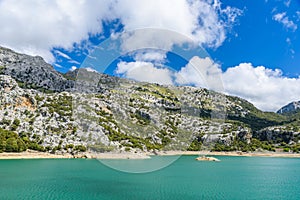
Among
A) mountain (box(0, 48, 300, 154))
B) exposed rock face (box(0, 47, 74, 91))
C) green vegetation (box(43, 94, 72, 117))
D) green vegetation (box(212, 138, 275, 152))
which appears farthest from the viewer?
green vegetation (box(212, 138, 275, 152))

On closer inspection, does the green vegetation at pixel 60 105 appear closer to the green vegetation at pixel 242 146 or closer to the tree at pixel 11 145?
the tree at pixel 11 145

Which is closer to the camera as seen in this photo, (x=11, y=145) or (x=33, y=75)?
(x=11, y=145)

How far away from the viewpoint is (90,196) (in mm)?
30078

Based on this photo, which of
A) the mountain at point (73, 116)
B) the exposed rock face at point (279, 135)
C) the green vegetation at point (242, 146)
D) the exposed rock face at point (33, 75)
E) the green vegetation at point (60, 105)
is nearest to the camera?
the mountain at point (73, 116)

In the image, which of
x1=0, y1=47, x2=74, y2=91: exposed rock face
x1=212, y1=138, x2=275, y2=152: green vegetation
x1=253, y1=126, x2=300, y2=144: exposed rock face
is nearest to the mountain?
x1=0, y1=47, x2=74, y2=91: exposed rock face

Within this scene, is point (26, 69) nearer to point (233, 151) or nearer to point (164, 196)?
point (233, 151)

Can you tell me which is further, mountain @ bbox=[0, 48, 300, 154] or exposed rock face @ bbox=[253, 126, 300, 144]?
exposed rock face @ bbox=[253, 126, 300, 144]

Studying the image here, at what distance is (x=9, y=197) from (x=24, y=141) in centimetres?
6105

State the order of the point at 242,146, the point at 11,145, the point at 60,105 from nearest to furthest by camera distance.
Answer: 1. the point at 11,145
2. the point at 60,105
3. the point at 242,146

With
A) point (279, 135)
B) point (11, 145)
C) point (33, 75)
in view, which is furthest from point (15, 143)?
point (279, 135)

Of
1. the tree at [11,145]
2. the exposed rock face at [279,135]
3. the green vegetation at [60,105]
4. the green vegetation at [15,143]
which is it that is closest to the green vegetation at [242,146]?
the exposed rock face at [279,135]

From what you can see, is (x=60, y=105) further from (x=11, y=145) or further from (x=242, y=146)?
(x=242, y=146)

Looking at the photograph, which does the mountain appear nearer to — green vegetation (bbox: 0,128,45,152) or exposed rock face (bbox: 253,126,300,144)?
green vegetation (bbox: 0,128,45,152)

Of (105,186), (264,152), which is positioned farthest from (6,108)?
(264,152)
